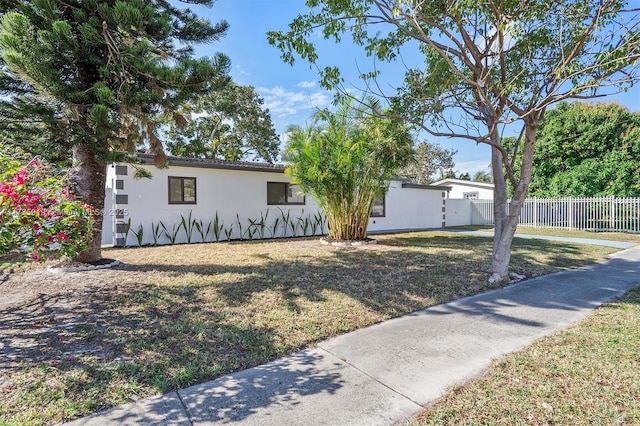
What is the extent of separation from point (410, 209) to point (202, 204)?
10.8m

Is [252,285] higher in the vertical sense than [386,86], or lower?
lower

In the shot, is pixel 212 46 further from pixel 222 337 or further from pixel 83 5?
pixel 222 337

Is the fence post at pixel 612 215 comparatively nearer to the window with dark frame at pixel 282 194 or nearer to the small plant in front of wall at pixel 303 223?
the small plant in front of wall at pixel 303 223

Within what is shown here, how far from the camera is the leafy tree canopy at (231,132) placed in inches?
825

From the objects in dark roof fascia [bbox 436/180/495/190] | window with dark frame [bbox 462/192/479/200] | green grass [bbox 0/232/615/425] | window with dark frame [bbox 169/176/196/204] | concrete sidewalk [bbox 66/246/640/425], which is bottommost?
concrete sidewalk [bbox 66/246/640/425]

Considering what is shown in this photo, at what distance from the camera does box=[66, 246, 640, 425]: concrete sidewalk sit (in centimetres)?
234

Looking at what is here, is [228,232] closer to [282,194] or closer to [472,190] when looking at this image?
[282,194]

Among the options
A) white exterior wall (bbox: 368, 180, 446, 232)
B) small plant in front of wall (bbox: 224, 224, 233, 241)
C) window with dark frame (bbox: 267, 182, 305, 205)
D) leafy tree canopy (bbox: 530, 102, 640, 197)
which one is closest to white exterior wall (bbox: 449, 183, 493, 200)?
leafy tree canopy (bbox: 530, 102, 640, 197)

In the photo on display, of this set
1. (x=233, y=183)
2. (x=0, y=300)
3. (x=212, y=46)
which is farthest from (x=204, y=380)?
(x=233, y=183)

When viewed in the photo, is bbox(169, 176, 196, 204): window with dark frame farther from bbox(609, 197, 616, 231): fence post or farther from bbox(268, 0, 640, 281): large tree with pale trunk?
bbox(609, 197, 616, 231): fence post

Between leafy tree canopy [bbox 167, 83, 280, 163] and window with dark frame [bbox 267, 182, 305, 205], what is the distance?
10.5 m

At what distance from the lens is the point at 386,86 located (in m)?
6.46

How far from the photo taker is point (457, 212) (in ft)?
67.4

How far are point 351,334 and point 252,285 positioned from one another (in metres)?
2.16
